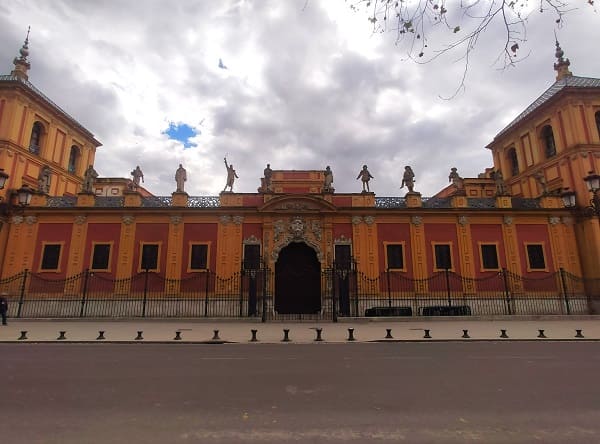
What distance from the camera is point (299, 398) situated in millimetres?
5055

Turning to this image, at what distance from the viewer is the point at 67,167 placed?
101 ft

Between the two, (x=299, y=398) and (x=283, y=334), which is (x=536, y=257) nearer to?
(x=283, y=334)

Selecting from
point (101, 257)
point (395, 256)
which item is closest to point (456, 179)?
point (395, 256)

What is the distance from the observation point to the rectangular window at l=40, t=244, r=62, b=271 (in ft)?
74.7

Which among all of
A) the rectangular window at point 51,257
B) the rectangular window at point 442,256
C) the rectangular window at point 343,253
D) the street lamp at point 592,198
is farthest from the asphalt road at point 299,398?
the rectangular window at point 51,257

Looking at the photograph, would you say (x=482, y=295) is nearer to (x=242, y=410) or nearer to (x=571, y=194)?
(x=571, y=194)

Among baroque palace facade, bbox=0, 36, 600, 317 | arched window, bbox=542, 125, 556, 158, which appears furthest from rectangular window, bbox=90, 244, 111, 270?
arched window, bbox=542, 125, 556, 158

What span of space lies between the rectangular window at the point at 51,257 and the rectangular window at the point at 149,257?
5317 millimetres

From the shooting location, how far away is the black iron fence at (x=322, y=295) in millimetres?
21234

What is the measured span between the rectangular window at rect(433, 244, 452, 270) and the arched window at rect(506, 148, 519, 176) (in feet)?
47.0

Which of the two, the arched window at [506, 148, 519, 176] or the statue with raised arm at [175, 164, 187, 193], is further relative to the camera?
the arched window at [506, 148, 519, 176]

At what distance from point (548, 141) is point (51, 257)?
122ft

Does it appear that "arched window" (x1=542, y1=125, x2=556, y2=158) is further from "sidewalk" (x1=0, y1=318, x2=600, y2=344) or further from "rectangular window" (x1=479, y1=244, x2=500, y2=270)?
"sidewalk" (x1=0, y1=318, x2=600, y2=344)

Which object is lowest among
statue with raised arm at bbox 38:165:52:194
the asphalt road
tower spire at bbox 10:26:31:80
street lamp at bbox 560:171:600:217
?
the asphalt road
